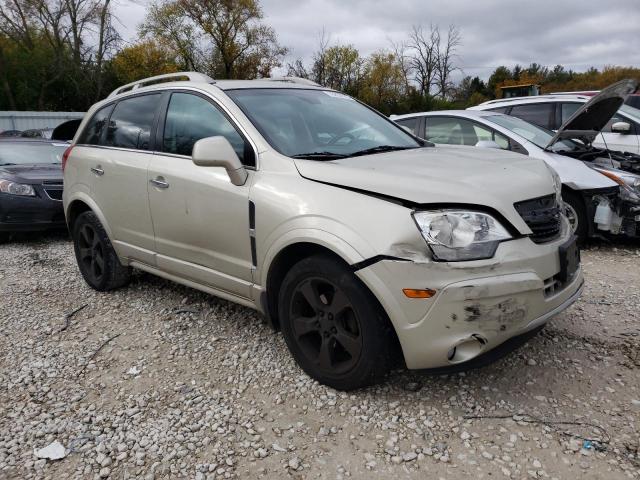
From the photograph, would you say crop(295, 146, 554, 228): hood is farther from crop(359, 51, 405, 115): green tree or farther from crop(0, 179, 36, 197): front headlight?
crop(359, 51, 405, 115): green tree

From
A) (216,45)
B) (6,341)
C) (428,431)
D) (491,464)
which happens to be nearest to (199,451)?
(428,431)

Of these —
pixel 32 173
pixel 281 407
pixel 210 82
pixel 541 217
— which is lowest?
pixel 281 407

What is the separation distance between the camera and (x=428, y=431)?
248 cm

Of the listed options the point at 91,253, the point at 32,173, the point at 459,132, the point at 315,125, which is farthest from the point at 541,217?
the point at 32,173

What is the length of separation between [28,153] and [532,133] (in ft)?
23.3

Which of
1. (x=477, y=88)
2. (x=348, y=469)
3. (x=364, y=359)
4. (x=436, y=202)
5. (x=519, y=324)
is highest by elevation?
(x=477, y=88)

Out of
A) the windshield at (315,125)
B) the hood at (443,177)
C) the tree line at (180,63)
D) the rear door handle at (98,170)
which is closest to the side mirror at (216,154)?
the windshield at (315,125)

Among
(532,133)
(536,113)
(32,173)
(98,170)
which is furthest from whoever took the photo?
(536,113)

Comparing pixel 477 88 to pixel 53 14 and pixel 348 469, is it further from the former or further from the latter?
pixel 348 469

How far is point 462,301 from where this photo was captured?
2299 millimetres

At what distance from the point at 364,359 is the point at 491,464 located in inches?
28.6

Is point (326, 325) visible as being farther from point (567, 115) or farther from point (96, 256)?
point (567, 115)

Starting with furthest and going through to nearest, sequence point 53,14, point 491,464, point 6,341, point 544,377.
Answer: point 53,14, point 6,341, point 544,377, point 491,464

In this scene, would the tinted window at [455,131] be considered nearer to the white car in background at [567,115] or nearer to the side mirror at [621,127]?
the white car in background at [567,115]
